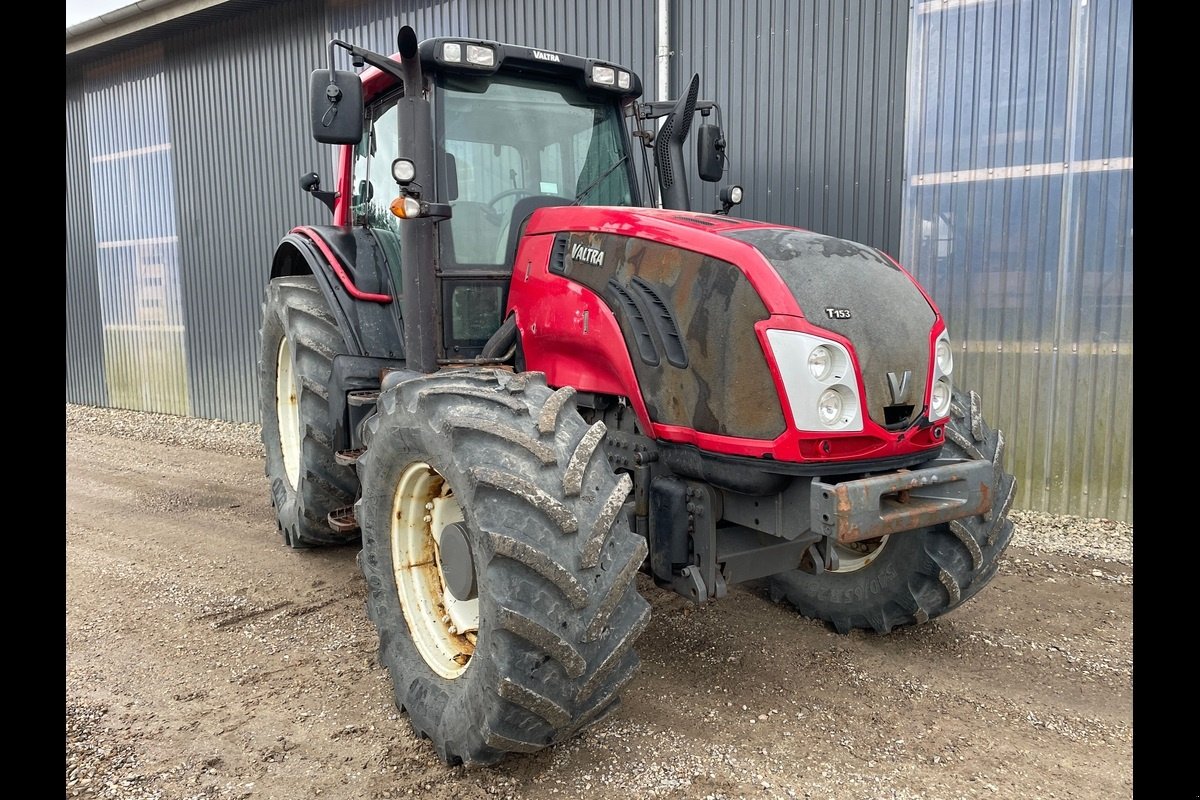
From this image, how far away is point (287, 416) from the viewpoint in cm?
523

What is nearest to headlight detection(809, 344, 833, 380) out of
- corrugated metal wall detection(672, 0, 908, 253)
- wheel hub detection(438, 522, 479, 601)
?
wheel hub detection(438, 522, 479, 601)

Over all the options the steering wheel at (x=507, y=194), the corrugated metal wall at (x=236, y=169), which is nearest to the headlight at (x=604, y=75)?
the steering wheel at (x=507, y=194)

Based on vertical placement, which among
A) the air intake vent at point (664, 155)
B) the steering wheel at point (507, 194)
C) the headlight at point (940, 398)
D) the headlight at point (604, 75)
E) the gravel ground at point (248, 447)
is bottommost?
the gravel ground at point (248, 447)

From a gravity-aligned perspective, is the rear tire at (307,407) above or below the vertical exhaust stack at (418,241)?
below

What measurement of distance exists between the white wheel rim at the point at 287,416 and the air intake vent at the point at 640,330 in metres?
3.00

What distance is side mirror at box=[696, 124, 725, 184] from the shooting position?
3.89 metres

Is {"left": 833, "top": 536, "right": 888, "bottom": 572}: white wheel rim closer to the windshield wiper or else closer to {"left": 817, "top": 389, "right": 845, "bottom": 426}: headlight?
{"left": 817, "top": 389, "right": 845, "bottom": 426}: headlight

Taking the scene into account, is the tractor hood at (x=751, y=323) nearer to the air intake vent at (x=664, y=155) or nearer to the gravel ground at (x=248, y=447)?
the air intake vent at (x=664, y=155)

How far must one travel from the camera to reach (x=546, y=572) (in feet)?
7.49

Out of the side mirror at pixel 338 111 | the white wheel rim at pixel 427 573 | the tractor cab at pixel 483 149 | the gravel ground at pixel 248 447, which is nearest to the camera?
the white wheel rim at pixel 427 573

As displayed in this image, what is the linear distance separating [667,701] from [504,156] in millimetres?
2269

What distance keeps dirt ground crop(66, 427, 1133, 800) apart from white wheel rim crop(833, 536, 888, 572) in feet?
1.21

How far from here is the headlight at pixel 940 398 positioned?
9.16 feet

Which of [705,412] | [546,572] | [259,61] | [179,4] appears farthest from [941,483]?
[179,4]
